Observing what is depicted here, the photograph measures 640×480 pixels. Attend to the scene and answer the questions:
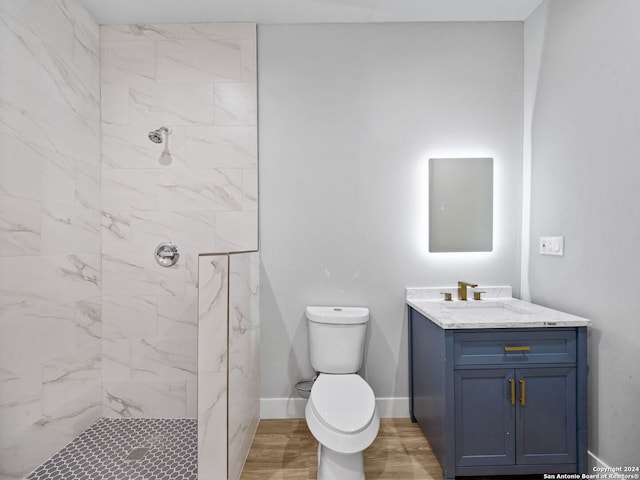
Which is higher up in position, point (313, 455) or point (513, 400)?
point (513, 400)

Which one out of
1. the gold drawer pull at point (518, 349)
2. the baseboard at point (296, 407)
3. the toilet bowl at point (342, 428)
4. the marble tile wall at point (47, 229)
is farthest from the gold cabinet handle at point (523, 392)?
the marble tile wall at point (47, 229)

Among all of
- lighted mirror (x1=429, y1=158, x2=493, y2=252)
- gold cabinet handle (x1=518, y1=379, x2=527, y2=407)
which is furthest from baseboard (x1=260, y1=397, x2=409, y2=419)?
lighted mirror (x1=429, y1=158, x2=493, y2=252)

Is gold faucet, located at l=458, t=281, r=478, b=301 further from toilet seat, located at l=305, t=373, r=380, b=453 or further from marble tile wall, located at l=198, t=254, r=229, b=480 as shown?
marble tile wall, located at l=198, t=254, r=229, b=480

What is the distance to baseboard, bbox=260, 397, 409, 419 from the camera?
7.71 feet

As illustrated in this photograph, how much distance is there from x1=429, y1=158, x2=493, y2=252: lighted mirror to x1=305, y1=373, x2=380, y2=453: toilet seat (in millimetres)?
1120

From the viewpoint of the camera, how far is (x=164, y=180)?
2.33 metres

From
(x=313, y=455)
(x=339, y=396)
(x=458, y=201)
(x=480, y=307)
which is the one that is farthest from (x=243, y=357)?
(x=458, y=201)

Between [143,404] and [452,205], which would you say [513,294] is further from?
[143,404]

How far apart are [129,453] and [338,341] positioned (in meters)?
1.31

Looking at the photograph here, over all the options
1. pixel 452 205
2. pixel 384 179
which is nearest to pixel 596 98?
pixel 452 205

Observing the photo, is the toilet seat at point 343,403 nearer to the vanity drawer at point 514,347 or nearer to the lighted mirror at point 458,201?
the vanity drawer at point 514,347

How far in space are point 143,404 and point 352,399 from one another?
1.49 metres

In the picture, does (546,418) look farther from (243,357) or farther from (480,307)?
(243,357)

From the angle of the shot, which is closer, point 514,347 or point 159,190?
point 514,347
